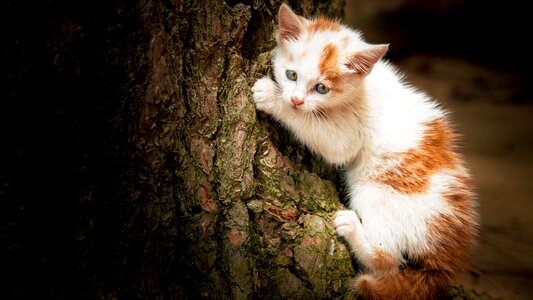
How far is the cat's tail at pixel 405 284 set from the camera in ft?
5.44

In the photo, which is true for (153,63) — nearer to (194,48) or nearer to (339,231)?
(194,48)

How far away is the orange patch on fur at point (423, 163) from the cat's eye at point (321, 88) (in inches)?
17.3

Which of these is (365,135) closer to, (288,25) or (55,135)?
(288,25)

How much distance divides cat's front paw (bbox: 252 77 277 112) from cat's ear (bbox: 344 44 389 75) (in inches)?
14.7

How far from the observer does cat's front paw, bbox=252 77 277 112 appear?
5.58 ft

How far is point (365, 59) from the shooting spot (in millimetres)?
1799

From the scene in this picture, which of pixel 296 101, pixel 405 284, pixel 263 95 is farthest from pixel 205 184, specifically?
pixel 405 284

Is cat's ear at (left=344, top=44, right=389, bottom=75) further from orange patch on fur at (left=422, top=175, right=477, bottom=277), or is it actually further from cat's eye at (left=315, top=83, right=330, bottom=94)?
orange patch on fur at (left=422, top=175, right=477, bottom=277)

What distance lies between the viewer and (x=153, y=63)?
1.41 metres

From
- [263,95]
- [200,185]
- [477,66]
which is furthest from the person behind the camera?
[477,66]

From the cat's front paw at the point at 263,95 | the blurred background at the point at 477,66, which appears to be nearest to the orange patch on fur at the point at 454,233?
the cat's front paw at the point at 263,95

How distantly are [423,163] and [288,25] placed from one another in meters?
0.84

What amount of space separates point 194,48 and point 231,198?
553 mm

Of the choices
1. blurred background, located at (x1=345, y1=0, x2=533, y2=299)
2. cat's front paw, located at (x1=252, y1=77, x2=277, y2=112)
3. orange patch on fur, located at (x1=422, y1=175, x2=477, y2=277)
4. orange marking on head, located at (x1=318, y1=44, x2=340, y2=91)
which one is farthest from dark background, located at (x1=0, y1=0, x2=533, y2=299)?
blurred background, located at (x1=345, y1=0, x2=533, y2=299)
